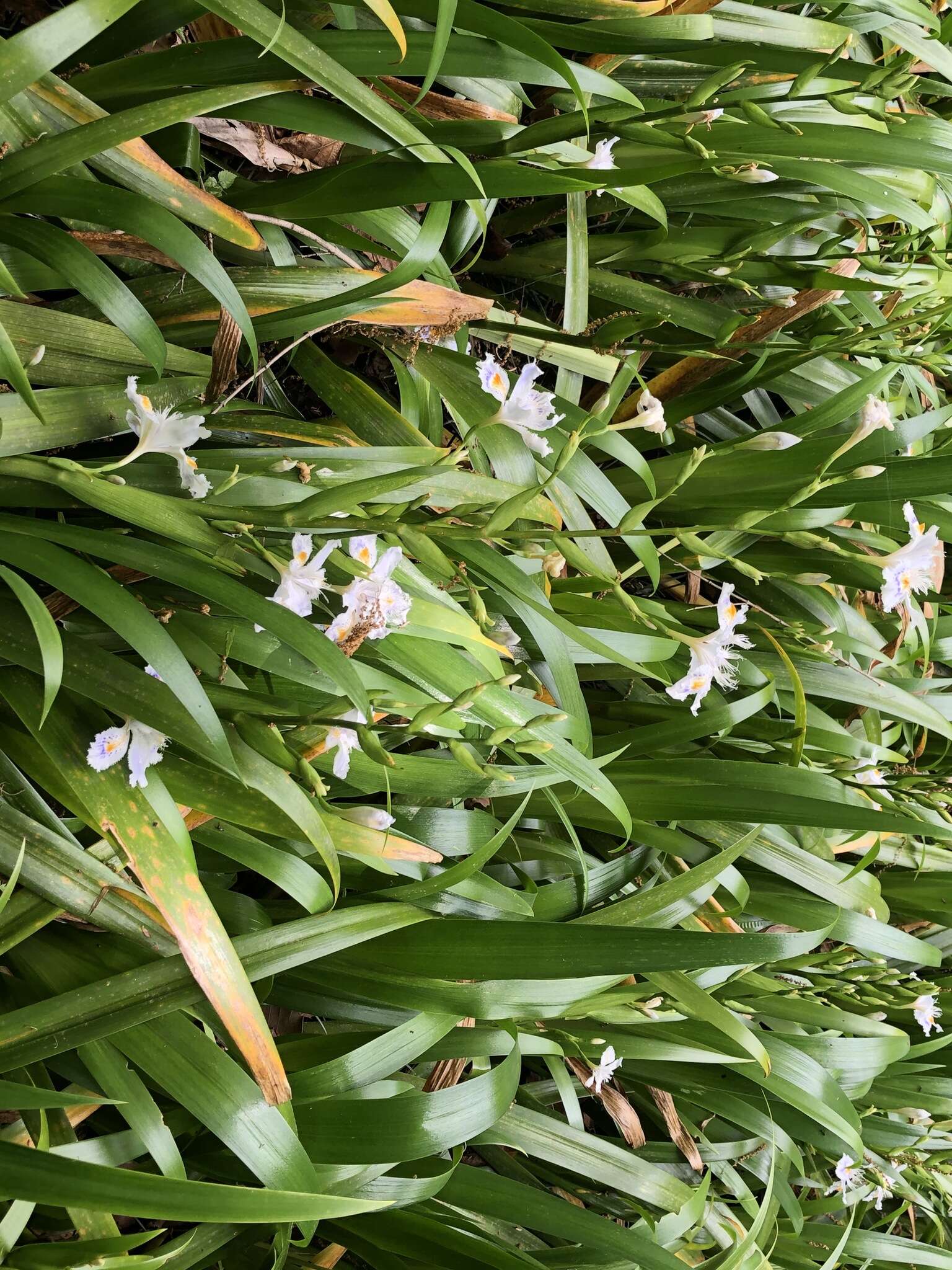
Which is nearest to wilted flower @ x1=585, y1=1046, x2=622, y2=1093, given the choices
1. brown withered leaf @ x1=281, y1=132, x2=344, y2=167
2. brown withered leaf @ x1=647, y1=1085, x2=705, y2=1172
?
brown withered leaf @ x1=647, y1=1085, x2=705, y2=1172

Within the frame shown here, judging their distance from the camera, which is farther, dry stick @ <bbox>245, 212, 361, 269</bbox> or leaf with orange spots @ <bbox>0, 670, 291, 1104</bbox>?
dry stick @ <bbox>245, 212, 361, 269</bbox>

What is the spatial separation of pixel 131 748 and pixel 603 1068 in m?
0.73

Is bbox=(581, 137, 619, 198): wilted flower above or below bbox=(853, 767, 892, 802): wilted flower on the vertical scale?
above

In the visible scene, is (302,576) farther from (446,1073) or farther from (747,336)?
(747,336)

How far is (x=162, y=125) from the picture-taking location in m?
0.77

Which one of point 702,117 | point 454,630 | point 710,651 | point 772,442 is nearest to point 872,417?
point 772,442

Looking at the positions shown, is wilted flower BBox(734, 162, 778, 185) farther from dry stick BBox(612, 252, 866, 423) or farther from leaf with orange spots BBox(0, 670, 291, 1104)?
leaf with orange spots BBox(0, 670, 291, 1104)

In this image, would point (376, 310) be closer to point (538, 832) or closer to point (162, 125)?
point (162, 125)

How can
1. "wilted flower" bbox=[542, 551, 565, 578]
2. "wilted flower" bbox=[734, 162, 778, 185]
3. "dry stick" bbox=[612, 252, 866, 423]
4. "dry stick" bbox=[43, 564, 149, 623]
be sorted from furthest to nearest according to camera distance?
"dry stick" bbox=[612, 252, 866, 423]
"wilted flower" bbox=[734, 162, 778, 185]
"wilted flower" bbox=[542, 551, 565, 578]
"dry stick" bbox=[43, 564, 149, 623]

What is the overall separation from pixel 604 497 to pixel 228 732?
57 centimetres

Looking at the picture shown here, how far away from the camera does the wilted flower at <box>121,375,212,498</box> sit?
2.48ft

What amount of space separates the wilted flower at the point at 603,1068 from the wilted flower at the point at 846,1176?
47cm

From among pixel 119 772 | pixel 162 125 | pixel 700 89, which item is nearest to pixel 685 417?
pixel 700 89

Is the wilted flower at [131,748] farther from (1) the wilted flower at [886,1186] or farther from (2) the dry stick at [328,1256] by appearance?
(1) the wilted flower at [886,1186]
